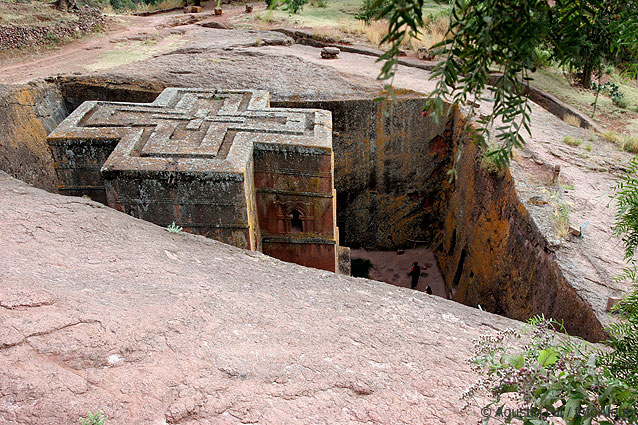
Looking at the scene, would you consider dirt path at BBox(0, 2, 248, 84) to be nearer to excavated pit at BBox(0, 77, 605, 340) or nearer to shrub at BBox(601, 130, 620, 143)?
excavated pit at BBox(0, 77, 605, 340)

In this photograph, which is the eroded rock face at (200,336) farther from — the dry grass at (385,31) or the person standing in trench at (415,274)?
the dry grass at (385,31)

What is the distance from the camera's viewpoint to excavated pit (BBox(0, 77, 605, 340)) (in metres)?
5.84

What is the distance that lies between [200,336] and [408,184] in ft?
22.0

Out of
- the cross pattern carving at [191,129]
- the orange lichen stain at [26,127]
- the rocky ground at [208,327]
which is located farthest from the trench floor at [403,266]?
the orange lichen stain at [26,127]

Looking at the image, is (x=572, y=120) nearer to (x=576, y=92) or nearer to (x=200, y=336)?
(x=576, y=92)

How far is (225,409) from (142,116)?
4642 mm

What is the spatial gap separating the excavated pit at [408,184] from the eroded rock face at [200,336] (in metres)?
2.33

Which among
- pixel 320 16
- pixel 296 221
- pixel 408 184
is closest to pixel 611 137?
pixel 408 184

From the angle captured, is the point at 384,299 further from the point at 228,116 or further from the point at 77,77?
the point at 77,77

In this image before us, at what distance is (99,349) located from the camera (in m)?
2.43

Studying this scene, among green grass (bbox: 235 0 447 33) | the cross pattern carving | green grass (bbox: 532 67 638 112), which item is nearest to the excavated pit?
the cross pattern carving

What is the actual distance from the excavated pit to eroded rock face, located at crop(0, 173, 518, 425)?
233 cm

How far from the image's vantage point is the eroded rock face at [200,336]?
219cm

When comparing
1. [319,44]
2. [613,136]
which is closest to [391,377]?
[613,136]
